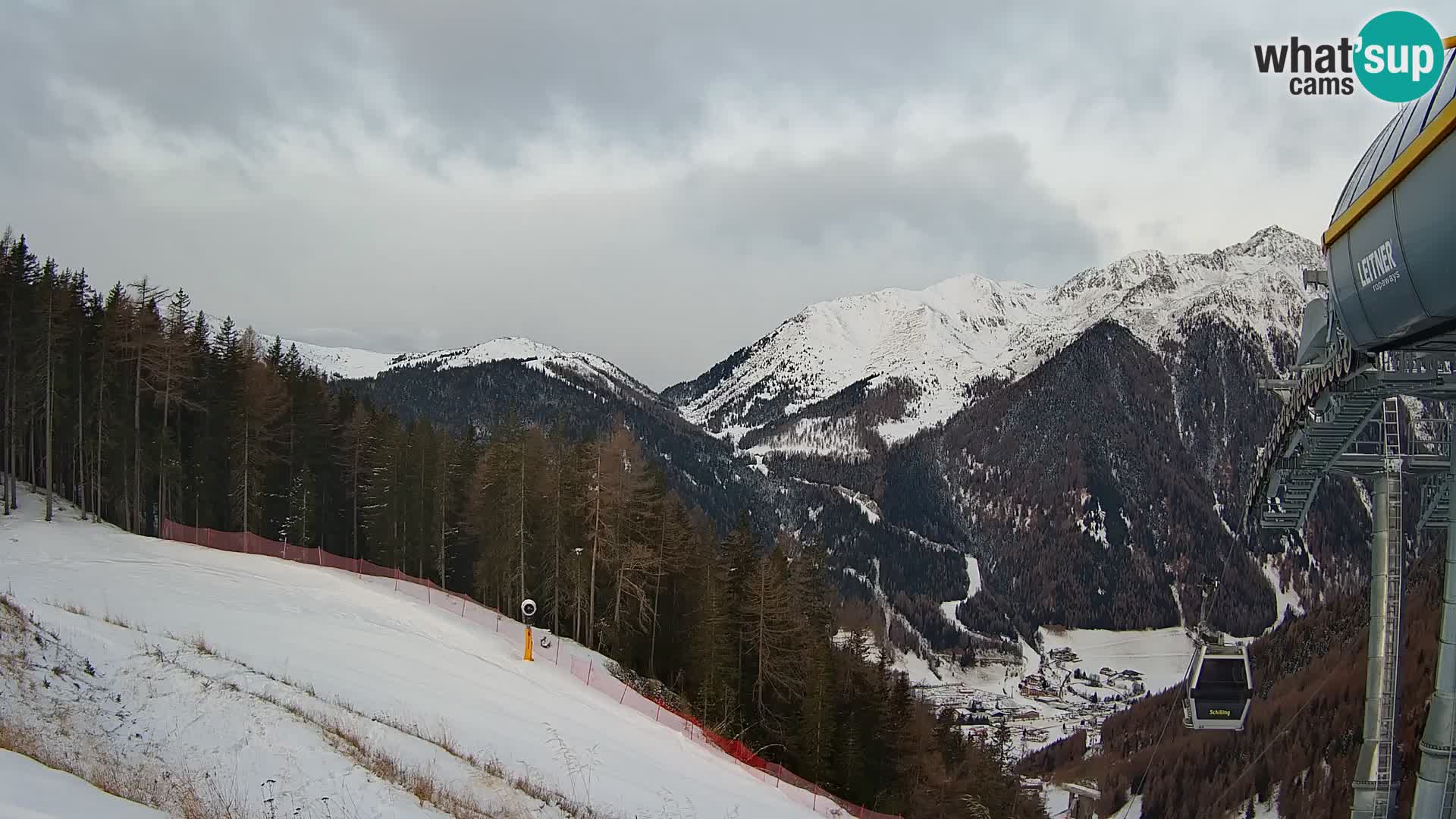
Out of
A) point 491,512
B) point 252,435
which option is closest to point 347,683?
point 491,512

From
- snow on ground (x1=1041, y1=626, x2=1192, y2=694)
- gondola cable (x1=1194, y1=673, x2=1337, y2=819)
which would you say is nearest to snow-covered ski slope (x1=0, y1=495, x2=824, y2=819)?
gondola cable (x1=1194, y1=673, x2=1337, y2=819)

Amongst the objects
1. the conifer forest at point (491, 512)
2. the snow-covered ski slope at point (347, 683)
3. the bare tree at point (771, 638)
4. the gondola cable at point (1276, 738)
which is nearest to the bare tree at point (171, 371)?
the conifer forest at point (491, 512)

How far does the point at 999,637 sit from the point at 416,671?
169094mm

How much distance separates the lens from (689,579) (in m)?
41.8

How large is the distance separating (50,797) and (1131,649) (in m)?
199

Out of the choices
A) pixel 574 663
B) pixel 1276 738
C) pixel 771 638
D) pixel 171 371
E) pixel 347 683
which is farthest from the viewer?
pixel 171 371

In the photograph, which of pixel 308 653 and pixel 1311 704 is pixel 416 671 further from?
pixel 1311 704

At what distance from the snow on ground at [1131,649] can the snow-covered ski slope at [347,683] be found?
15582cm

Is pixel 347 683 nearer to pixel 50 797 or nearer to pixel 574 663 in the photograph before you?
pixel 50 797

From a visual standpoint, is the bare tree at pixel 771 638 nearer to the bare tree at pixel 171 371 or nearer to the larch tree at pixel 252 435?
the larch tree at pixel 252 435

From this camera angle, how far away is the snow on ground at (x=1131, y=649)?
162750 millimetres

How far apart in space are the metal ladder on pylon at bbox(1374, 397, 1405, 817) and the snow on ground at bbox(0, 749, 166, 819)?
21288 mm

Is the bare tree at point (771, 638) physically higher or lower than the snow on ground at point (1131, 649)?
higher

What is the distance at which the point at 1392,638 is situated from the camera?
712 inches
